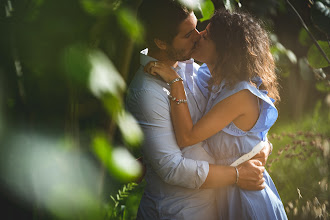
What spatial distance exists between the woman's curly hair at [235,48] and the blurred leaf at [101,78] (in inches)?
56.0

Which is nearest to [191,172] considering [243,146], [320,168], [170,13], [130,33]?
[243,146]

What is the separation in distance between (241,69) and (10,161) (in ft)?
5.06

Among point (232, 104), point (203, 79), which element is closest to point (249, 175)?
point (232, 104)

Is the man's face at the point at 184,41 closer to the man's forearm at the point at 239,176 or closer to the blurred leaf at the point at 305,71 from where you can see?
the man's forearm at the point at 239,176

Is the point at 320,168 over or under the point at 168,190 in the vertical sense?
under

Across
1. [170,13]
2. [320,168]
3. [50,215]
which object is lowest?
[320,168]

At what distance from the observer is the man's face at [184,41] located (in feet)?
5.42

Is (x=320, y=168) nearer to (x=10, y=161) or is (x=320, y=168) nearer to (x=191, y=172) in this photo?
(x=191, y=172)

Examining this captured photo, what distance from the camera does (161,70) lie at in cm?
166

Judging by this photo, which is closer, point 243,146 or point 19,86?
point 19,86

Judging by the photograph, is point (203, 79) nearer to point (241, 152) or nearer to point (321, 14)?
point (241, 152)

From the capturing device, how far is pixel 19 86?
1.21ft

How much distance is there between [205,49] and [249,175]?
0.67m

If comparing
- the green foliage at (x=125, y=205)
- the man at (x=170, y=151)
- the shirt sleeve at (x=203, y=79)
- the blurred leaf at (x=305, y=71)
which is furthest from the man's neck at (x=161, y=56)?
the blurred leaf at (x=305, y=71)
